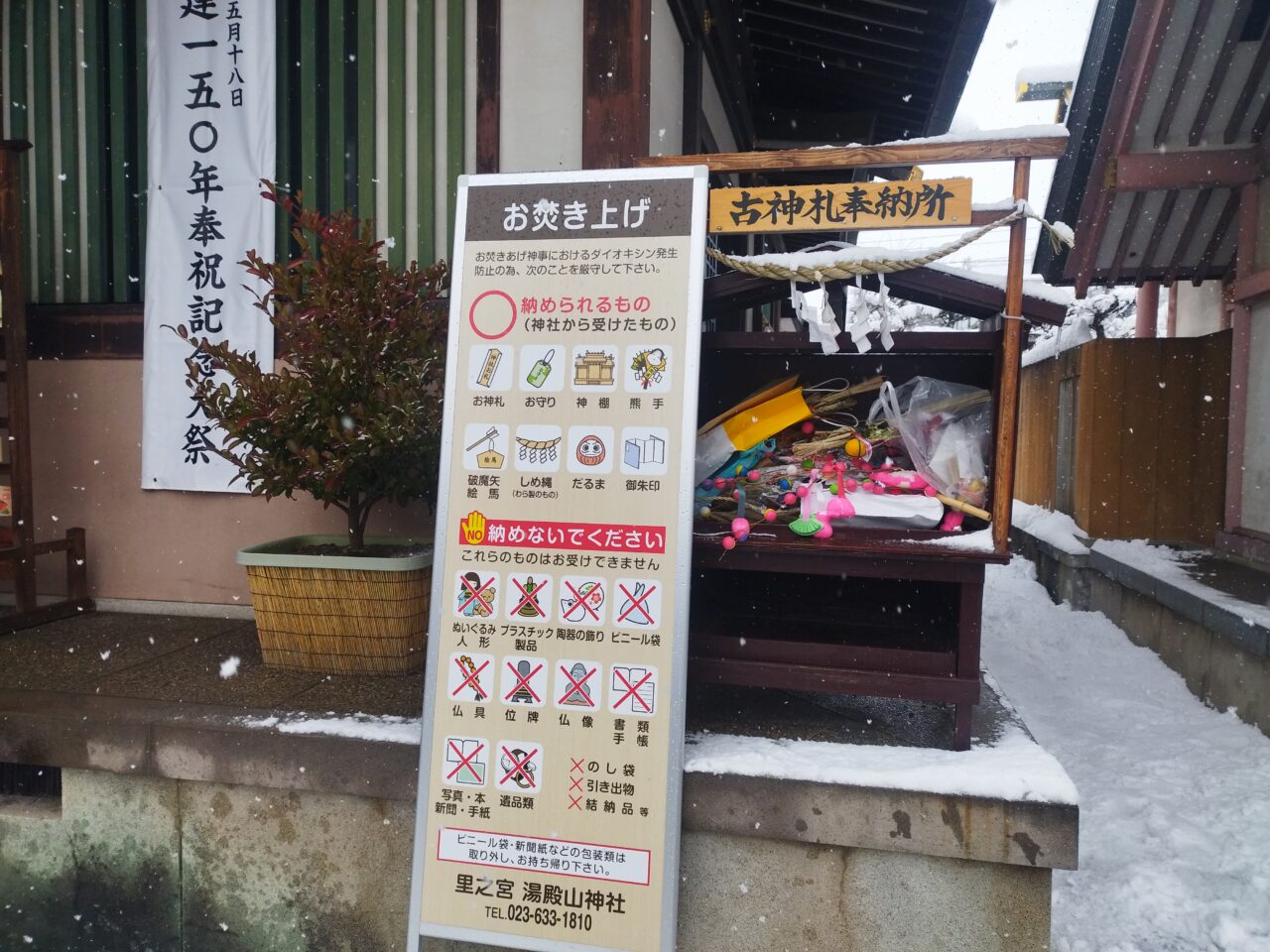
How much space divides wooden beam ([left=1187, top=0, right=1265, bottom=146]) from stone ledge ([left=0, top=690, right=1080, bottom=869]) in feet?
23.9

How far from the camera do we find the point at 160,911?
11.6 feet

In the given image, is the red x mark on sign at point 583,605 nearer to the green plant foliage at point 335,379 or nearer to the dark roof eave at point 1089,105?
the green plant foliage at point 335,379

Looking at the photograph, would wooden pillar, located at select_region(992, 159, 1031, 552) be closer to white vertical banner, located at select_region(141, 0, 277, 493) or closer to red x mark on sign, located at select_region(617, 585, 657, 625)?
red x mark on sign, located at select_region(617, 585, 657, 625)

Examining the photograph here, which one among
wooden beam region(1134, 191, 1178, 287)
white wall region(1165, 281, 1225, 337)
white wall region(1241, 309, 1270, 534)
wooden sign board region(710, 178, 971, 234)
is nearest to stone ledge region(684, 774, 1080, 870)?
wooden sign board region(710, 178, 971, 234)

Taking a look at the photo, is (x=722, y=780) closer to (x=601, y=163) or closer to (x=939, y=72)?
(x=601, y=163)

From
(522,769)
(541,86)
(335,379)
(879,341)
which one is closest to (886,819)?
(522,769)

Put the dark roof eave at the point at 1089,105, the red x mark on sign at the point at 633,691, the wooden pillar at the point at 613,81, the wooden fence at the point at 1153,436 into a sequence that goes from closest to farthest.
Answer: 1. the red x mark on sign at the point at 633,691
2. the wooden pillar at the point at 613,81
3. the dark roof eave at the point at 1089,105
4. the wooden fence at the point at 1153,436

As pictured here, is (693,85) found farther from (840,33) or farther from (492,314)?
(492,314)

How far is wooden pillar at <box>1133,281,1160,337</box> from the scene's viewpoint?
37.0 feet

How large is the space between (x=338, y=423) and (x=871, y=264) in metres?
2.44

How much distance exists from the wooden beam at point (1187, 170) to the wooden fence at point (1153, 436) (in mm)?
1742

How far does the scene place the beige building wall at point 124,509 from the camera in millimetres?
5172

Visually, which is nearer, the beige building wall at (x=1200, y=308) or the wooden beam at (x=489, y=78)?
the wooden beam at (x=489, y=78)

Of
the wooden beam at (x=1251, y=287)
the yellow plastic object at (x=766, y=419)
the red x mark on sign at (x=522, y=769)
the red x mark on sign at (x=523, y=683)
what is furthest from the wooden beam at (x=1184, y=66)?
the red x mark on sign at (x=522, y=769)
